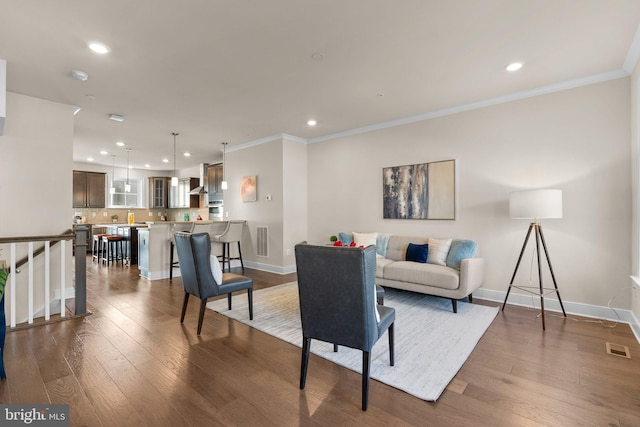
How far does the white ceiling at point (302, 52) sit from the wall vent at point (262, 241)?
8.02ft

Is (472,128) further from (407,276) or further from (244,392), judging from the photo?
(244,392)

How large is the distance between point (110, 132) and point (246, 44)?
4.32m

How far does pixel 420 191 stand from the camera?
4617 mm

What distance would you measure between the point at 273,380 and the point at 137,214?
997cm

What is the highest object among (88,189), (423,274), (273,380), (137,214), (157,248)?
(88,189)

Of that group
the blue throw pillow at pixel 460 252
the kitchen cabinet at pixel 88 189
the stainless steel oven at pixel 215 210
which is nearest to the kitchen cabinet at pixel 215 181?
the stainless steel oven at pixel 215 210

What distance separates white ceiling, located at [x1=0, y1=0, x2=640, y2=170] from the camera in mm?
2230

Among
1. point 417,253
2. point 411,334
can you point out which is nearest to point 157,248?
point 417,253

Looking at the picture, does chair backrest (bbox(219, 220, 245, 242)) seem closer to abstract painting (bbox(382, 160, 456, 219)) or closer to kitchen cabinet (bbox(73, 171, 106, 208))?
abstract painting (bbox(382, 160, 456, 219))

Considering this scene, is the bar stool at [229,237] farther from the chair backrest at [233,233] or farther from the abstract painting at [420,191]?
the abstract painting at [420,191]

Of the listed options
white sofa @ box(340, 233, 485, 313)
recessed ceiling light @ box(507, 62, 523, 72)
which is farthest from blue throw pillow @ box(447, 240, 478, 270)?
recessed ceiling light @ box(507, 62, 523, 72)

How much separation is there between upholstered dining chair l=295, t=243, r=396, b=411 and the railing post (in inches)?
117

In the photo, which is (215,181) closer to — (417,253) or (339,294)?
(417,253)

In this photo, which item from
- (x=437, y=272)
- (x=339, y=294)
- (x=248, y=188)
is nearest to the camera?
(x=339, y=294)
